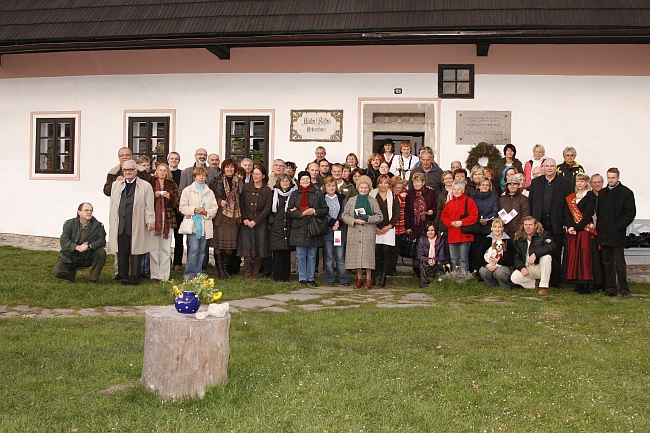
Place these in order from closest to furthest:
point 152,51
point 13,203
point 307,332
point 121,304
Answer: point 307,332, point 121,304, point 152,51, point 13,203

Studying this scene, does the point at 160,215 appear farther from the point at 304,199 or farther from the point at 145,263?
the point at 304,199

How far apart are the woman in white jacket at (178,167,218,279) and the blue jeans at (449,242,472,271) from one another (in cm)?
343

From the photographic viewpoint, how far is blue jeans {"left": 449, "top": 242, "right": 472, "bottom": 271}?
419 inches

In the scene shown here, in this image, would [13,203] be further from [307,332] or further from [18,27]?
[307,332]

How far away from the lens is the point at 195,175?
10.7 meters

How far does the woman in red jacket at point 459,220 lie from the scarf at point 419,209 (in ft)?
1.14

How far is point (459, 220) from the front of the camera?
10547 mm

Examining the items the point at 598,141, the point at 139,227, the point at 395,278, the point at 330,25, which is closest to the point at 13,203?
the point at 139,227

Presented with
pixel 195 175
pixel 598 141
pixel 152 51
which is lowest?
pixel 195 175

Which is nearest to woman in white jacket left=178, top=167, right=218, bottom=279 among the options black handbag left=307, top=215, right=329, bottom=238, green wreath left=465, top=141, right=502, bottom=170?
black handbag left=307, top=215, right=329, bottom=238

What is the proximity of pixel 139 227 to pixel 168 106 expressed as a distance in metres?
5.07

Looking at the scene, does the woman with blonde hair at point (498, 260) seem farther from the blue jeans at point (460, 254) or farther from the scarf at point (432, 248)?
the scarf at point (432, 248)

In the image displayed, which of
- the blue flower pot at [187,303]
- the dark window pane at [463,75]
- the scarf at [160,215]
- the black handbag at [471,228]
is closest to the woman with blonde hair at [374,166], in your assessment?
the black handbag at [471,228]

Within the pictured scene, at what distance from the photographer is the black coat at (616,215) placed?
1002 centimetres
